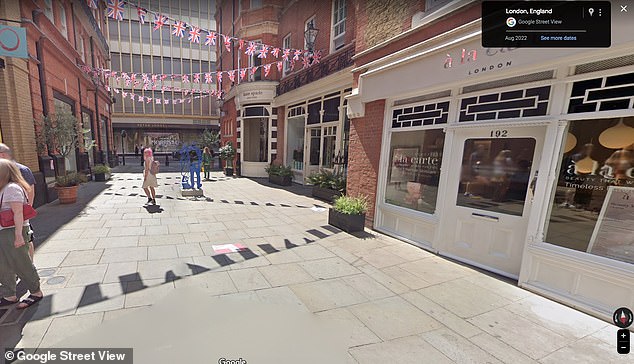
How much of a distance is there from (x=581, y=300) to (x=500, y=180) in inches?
70.2

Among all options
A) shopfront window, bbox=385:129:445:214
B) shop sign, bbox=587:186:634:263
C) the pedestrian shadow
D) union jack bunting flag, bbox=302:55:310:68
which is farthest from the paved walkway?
union jack bunting flag, bbox=302:55:310:68

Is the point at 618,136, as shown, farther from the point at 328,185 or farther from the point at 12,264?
the point at 12,264

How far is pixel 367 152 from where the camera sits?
6113 millimetres

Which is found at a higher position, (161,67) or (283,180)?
(161,67)

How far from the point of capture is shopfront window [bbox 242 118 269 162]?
14727 millimetres

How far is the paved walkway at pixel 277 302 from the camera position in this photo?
2.42 m

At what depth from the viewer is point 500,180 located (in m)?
4.12

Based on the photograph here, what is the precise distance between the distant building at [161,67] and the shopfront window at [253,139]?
1661cm

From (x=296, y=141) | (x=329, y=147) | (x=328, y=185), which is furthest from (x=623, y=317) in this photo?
(x=296, y=141)

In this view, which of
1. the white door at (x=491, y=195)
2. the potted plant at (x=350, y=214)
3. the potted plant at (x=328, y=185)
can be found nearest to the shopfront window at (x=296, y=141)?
the potted plant at (x=328, y=185)

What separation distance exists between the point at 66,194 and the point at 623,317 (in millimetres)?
11498

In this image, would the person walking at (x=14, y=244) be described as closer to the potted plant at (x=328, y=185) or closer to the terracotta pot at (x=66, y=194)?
the terracotta pot at (x=66, y=194)

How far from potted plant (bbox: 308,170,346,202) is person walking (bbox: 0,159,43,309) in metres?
6.79

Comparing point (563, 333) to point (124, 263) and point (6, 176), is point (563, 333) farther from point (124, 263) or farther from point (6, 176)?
point (6, 176)
